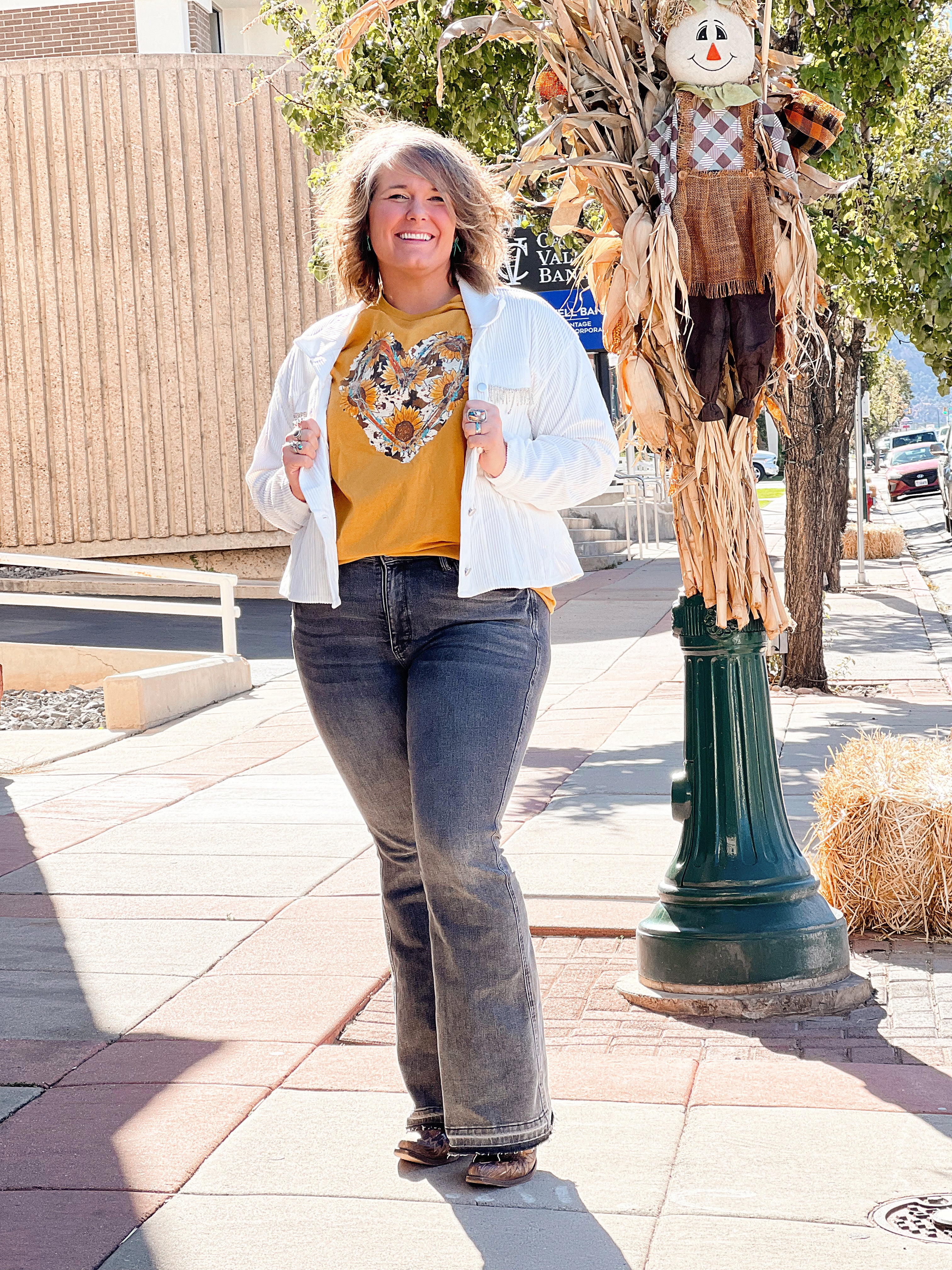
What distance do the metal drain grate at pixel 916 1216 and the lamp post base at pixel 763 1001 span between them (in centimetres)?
119

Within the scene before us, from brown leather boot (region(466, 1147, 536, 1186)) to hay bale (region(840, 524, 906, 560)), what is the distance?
64.7 feet

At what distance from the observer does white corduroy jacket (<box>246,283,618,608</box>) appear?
114 inches

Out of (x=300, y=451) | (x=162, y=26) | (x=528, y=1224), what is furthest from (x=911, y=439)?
(x=528, y=1224)

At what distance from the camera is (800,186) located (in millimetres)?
4258

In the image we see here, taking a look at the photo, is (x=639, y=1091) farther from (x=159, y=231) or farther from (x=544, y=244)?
(x=159, y=231)

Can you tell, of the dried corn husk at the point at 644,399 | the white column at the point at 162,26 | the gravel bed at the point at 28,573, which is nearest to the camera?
the dried corn husk at the point at 644,399

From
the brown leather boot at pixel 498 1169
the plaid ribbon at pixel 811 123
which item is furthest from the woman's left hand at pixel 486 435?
the plaid ribbon at pixel 811 123

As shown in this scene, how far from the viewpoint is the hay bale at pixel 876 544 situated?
2214 cm

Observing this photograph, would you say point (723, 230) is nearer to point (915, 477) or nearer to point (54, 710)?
point (54, 710)

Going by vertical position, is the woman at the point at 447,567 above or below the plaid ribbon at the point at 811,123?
below

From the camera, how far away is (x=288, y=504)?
3.01m

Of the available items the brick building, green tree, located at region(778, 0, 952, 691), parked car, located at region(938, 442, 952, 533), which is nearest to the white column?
the brick building

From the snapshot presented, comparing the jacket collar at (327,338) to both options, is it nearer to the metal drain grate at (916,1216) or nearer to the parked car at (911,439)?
the metal drain grate at (916,1216)

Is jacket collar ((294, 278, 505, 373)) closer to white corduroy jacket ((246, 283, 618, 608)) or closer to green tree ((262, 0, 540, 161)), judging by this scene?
white corduroy jacket ((246, 283, 618, 608))
